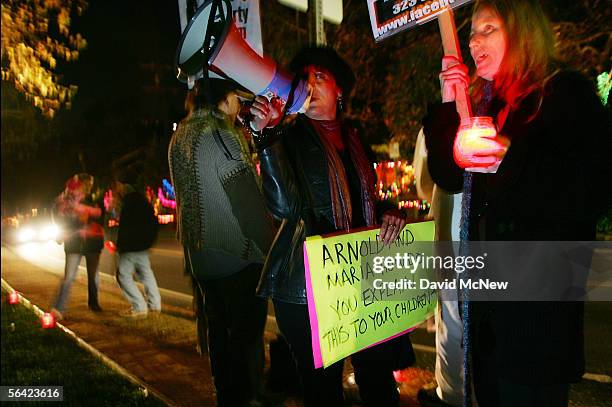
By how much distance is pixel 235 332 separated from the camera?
2.80 m

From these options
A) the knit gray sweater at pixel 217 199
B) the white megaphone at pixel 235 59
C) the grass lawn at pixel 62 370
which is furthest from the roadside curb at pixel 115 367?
the white megaphone at pixel 235 59

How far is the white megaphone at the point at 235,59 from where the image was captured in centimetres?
180

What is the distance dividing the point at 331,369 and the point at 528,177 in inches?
45.8

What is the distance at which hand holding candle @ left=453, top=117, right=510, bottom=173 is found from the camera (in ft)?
4.68

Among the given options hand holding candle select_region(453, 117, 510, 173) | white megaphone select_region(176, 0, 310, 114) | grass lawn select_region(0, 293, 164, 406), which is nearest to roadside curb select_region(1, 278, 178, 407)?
grass lawn select_region(0, 293, 164, 406)

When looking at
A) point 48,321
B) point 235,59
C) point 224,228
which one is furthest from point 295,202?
point 48,321

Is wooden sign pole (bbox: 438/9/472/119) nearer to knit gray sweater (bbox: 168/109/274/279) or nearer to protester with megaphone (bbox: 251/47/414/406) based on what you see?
protester with megaphone (bbox: 251/47/414/406)

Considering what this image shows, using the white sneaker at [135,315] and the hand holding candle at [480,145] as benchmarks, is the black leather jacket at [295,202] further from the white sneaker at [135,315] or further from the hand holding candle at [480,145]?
the white sneaker at [135,315]

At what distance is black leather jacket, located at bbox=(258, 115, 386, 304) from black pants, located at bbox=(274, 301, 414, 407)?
0.33 feet

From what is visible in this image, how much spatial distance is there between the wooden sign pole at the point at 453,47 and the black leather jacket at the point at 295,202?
684mm

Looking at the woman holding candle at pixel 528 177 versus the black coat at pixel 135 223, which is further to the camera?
the black coat at pixel 135 223

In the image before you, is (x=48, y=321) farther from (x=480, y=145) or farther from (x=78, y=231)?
(x=480, y=145)

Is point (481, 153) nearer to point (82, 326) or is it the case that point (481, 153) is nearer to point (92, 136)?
point (82, 326)

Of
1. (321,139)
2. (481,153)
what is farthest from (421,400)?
(481,153)
